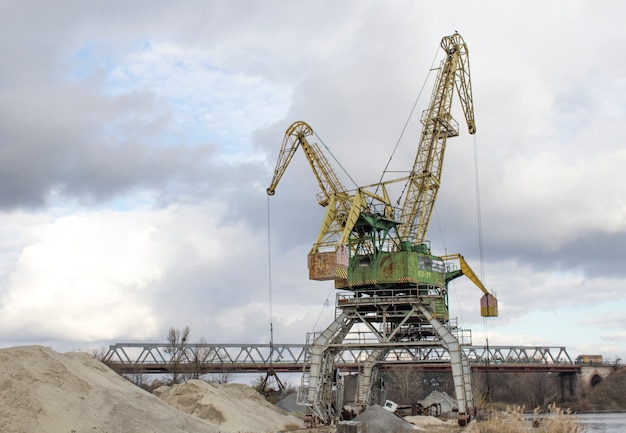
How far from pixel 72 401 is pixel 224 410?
13.8m

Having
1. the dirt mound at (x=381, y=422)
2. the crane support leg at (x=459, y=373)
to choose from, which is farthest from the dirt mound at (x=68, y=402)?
the crane support leg at (x=459, y=373)

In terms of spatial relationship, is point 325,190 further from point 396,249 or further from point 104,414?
point 104,414

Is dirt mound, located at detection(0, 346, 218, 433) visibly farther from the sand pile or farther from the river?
the river

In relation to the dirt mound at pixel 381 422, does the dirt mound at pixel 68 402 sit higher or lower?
higher

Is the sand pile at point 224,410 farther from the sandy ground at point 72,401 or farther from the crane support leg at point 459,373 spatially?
the crane support leg at point 459,373

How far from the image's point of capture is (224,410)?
43.3 meters

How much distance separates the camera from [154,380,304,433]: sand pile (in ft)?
138

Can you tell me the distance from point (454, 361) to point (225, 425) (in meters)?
16.1

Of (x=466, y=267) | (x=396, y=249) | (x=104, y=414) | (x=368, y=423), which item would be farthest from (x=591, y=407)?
(x=104, y=414)

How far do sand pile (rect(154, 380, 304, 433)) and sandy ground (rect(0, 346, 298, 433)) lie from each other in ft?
4.47

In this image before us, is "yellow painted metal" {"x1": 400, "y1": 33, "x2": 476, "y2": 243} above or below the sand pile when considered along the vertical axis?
above

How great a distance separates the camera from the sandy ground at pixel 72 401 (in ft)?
93.8

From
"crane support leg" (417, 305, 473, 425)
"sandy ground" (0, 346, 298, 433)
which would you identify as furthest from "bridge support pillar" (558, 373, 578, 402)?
"sandy ground" (0, 346, 298, 433)

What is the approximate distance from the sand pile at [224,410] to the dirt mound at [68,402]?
224 inches
